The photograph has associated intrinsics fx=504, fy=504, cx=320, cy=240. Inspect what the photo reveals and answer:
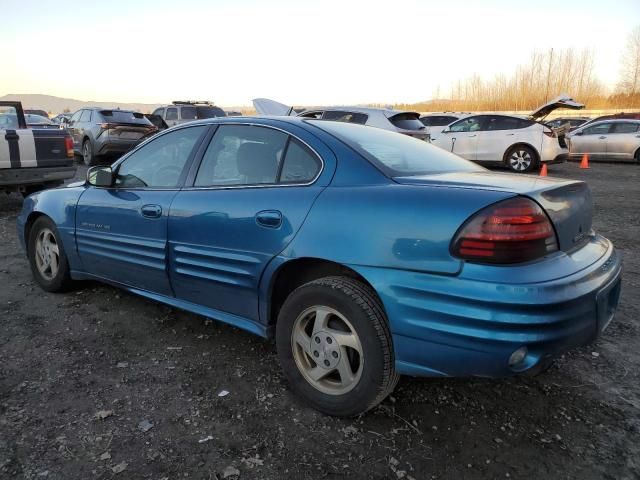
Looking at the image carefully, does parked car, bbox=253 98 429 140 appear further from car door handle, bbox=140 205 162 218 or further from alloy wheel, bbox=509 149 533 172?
car door handle, bbox=140 205 162 218

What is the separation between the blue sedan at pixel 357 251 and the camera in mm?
A: 2047

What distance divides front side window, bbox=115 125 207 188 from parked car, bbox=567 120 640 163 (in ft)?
48.5

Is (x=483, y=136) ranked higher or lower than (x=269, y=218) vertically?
higher

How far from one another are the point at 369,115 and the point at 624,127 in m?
10.1

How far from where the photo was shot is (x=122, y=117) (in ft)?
46.3

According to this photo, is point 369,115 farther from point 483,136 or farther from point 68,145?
point 68,145

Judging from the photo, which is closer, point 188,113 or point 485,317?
point 485,317

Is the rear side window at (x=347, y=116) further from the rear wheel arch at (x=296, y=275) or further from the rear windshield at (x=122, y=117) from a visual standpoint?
the rear wheel arch at (x=296, y=275)

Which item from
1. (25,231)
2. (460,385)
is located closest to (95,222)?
(25,231)

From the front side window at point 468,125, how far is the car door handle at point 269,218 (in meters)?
12.5

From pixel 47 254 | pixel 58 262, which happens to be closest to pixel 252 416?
pixel 58 262

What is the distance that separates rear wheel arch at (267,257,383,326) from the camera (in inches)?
99.6

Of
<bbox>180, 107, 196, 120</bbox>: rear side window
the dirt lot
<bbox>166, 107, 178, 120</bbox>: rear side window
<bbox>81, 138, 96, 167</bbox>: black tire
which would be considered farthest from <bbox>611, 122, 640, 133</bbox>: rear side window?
<bbox>81, 138, 96, 167</bbox>: black tire

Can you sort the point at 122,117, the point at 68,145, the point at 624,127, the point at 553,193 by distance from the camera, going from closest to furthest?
the point at 553,193
the point at 68,145
the point at 122,117
the point at 624,127
